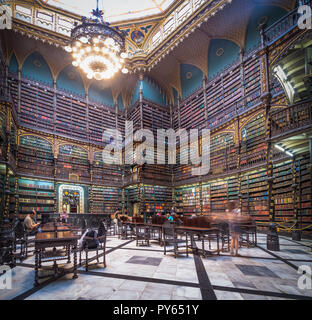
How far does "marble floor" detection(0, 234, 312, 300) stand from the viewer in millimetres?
2402

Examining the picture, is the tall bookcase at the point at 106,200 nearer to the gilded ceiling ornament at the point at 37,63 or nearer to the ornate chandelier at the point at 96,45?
the ornate chandelier at the point at 96,45

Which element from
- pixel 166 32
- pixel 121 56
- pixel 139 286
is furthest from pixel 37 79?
pixel 139 286

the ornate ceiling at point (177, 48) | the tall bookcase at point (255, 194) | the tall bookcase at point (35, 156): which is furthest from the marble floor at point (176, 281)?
the ornate ceiling at point (177, 48)

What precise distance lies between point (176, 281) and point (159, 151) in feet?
43.0

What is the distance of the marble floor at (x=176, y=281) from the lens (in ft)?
7.88

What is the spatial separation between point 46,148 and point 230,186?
1238 cm

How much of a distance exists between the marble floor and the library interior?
0.10ft

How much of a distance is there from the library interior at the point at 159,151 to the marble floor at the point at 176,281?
0.03m

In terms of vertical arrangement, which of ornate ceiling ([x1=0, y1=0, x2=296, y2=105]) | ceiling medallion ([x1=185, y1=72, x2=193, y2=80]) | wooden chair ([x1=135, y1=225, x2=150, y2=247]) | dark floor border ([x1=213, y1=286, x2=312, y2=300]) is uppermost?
ornate ceiling ([x1=0, y1=0, x2=296, y2=105])

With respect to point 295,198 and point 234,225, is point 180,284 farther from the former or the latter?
point 295,198

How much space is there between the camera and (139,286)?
2.67 metres

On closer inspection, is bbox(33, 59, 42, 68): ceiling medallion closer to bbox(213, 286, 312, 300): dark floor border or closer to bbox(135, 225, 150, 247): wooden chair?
bbox(135, 225, 150, 247): wooden chair

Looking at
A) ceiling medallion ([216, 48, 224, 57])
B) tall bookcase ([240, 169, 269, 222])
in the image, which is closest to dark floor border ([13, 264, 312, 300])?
tall bookcase ([240, 169, 269, 222])

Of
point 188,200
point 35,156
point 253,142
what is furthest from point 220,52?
point 35,156
